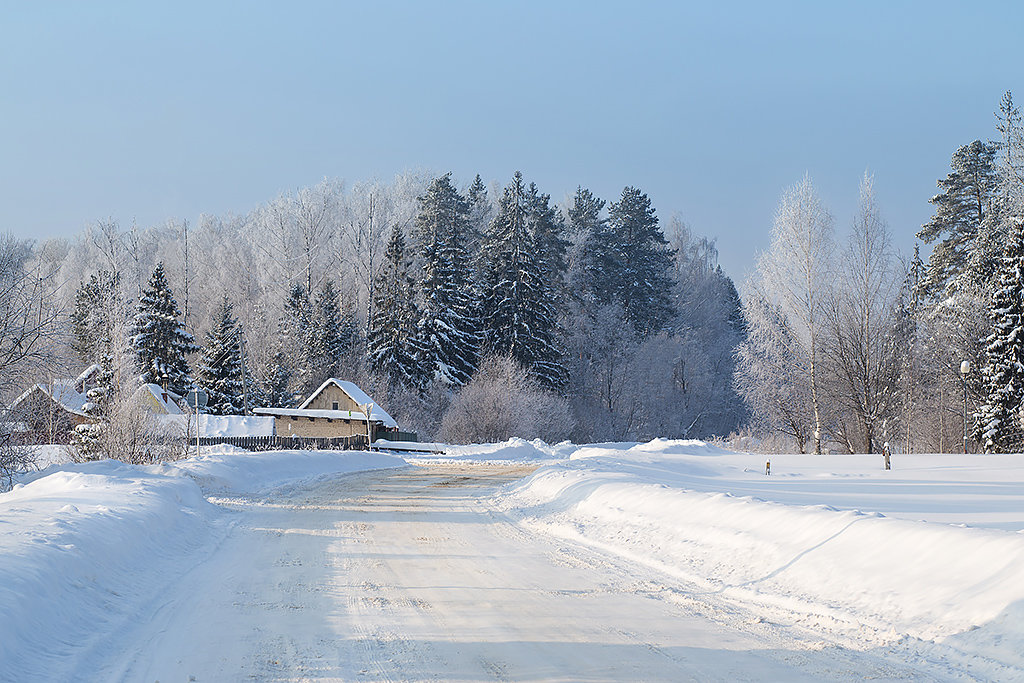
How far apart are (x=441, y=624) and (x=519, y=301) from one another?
183ft

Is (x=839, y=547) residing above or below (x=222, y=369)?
below

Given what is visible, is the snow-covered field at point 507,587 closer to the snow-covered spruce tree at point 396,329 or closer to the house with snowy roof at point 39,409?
the house with snowy roof at point 39,409

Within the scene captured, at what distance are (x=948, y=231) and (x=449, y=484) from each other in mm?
41180

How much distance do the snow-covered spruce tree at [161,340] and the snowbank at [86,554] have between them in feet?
138

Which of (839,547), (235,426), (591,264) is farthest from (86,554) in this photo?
(591,264)

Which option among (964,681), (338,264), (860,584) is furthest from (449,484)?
(338,264)

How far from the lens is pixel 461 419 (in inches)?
2199

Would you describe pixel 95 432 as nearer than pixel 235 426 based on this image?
Yes

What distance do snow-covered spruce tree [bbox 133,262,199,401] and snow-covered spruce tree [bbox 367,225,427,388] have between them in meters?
13.7

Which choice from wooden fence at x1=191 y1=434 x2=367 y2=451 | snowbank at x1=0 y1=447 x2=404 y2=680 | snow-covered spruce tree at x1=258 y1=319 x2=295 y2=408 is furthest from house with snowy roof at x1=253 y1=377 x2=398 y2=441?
snowbank at x1=0 y1=447 x2=404 y2=680

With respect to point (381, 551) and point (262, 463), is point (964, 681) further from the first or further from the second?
point (262, 463)

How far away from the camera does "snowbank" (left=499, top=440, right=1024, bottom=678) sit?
6.43 m

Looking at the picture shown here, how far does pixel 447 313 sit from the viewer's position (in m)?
62.2

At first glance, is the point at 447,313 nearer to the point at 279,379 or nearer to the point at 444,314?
the point at 444,314
